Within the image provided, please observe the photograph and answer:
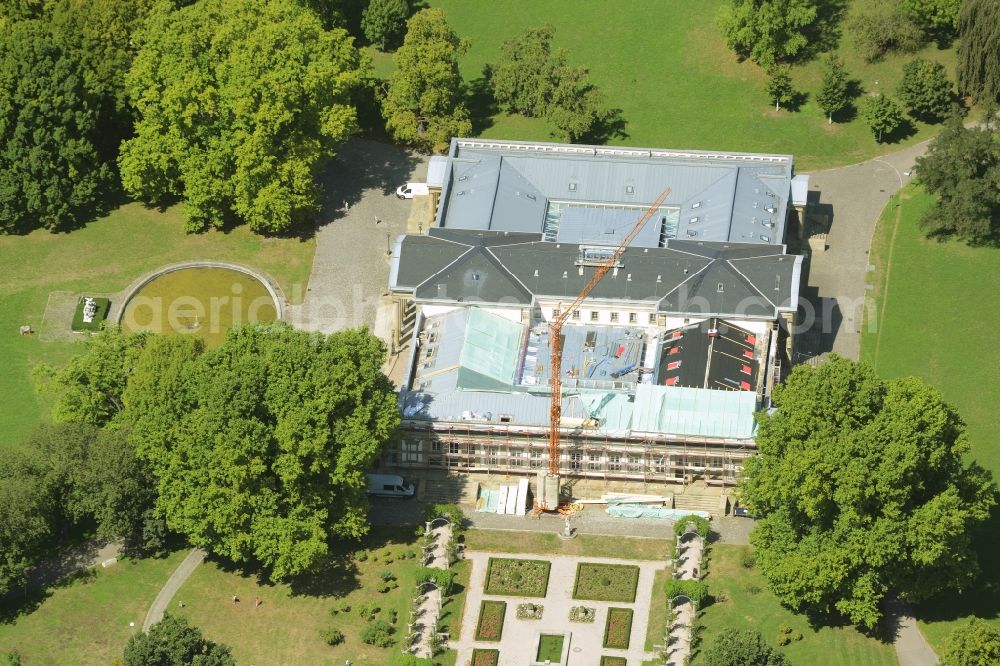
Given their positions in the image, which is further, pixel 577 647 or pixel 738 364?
pixel 738 364

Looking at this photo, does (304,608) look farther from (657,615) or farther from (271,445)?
(657,615)

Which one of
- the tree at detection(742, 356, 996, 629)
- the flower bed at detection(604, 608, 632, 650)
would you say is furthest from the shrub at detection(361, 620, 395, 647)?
the tree at detection(742, 356, 996, 629)

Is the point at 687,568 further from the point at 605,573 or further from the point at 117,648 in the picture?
the point at 117,648

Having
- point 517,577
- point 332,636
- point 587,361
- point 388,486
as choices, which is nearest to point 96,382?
point 388,486

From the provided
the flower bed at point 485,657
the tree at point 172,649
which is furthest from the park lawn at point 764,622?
the tree at point 172,649

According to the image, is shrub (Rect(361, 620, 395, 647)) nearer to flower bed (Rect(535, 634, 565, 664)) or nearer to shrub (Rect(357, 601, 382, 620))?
shrub (Rect(357, 601, 382, 620))

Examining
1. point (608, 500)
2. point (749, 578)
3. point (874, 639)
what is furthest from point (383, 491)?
point (874, 639)

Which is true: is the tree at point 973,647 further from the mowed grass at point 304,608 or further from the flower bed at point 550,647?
the mowed grass at point 304,608
